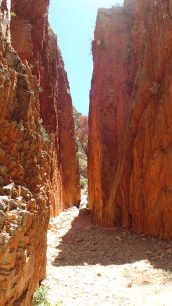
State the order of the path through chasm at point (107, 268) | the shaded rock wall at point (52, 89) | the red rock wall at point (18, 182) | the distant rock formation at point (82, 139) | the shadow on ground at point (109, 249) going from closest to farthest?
the red rock wall at point (18, 182), the path through chasm at point (107, 268), the shadow on ground at point (109, 249), the shaded rock wall at point (52, 89), the distant rock formation at point (82, 139)

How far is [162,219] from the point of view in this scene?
13828 millimetres

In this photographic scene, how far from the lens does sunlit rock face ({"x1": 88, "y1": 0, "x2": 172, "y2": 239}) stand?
47.1 ft

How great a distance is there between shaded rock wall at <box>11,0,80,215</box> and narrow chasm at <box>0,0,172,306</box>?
79 mm

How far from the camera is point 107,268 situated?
11.4 meters

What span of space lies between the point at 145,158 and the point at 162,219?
2410mm

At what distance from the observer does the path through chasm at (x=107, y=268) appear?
29.3 feet

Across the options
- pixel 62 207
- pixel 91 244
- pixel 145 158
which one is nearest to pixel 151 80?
pixel 145 158

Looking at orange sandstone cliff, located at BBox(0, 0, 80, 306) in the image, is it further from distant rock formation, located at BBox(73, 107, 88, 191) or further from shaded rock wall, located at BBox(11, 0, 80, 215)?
distant rock formation, located at BBox(73, 107, 88, 191)

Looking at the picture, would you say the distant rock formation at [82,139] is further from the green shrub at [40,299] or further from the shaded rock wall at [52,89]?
the green shrub at [40,299]

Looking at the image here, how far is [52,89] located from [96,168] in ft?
20.4

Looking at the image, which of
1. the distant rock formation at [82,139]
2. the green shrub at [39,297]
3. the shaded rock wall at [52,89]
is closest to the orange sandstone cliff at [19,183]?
the green shrub at [39,297]

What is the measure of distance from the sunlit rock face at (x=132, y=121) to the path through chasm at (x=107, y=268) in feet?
3.47

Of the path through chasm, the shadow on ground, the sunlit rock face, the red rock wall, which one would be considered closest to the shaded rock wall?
the sunlit rock face

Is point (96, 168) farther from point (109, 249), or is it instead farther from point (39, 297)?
point (39, 297)
